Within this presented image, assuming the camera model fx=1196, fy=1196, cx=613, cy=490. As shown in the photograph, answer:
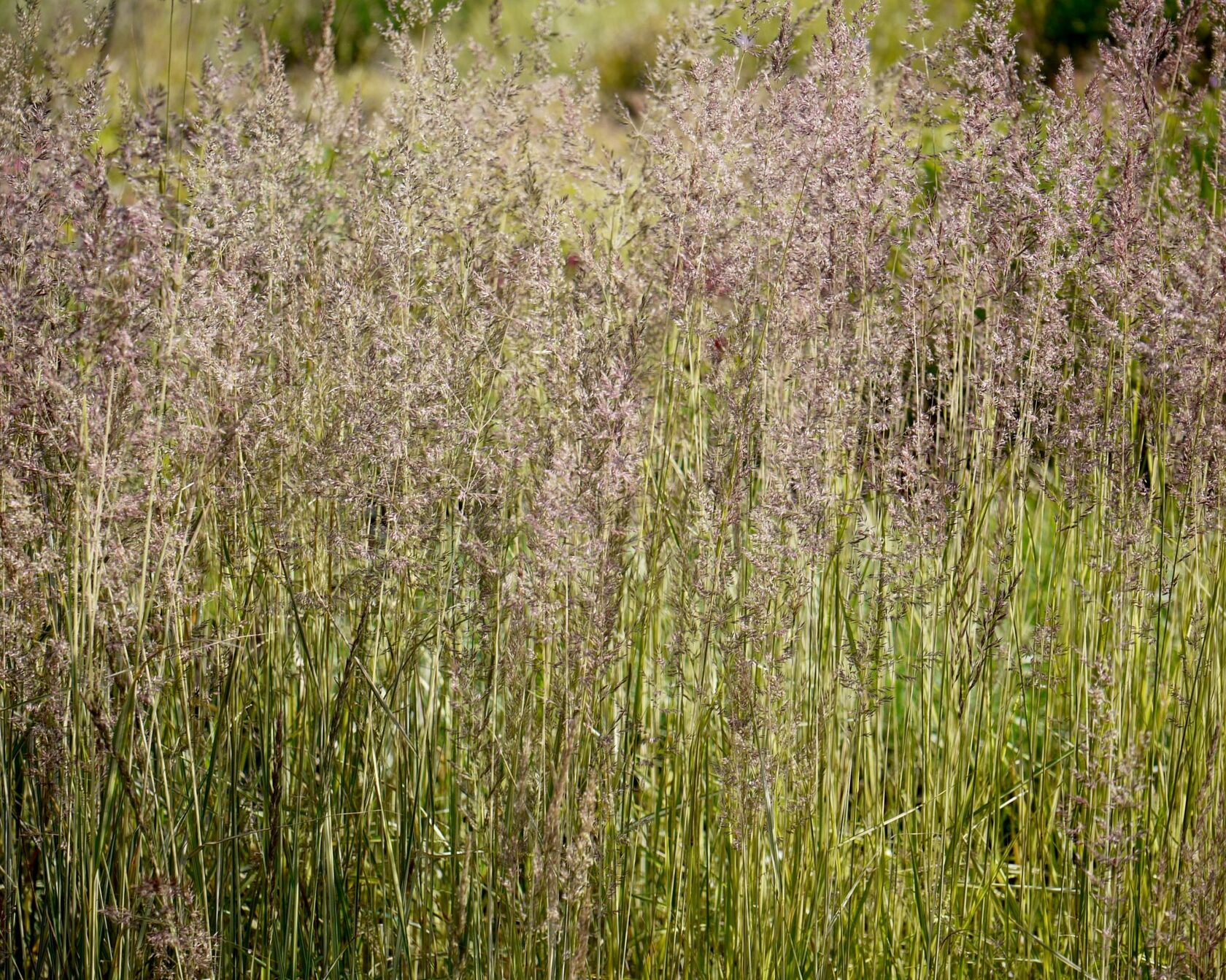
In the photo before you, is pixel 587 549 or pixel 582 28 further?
pixel 582 28

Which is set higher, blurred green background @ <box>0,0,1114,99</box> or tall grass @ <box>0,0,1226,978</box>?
blurred green background @ <box>0,0,1114,99</box>

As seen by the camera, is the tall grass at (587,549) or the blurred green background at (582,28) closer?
the tall grass at (587,549)

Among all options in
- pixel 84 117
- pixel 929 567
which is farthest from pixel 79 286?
pixel 929 567

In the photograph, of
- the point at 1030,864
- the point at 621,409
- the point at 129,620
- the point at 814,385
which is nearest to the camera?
the point at 621,409

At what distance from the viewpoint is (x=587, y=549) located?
4.28 feet

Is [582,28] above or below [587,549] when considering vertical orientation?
above

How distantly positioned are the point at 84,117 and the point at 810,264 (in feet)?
3.28

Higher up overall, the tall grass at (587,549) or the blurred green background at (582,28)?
the blurred green background at (582,28)

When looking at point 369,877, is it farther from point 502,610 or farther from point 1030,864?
point 1030,864

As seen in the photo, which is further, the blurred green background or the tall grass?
the blurred green background

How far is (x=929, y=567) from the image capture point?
1.87m

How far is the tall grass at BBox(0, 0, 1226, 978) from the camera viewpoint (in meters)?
1.45

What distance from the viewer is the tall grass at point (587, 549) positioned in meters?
1.45

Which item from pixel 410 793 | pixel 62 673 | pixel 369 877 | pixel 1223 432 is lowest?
pixel 369 877
